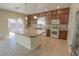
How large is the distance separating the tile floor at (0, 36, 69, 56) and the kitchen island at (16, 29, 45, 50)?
7cm

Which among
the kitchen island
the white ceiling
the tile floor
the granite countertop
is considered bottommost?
the tile floor

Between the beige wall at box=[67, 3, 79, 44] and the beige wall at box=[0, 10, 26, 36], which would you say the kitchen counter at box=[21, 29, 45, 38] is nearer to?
the beige wall at box=[0, 10, 26, 36]

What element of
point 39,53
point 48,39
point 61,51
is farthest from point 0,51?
point 61,51

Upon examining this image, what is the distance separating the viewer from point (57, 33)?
1505mm

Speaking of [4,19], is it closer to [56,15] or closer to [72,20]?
[56,15]

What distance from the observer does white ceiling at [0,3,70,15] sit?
1.29m

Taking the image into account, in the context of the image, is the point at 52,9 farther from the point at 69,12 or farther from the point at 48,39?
the point at 48,39

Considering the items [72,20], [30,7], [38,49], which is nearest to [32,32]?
[38,49]

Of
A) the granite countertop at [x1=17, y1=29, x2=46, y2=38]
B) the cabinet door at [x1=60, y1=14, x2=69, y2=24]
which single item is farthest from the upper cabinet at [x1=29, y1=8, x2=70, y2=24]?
the granite countertop at [x1=17, y1=29, x2=46, y2=38]

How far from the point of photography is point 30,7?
1334 millimetres

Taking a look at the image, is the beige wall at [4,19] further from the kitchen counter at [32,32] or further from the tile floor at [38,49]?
the kitchen counter at [32,32]

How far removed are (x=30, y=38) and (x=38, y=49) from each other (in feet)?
0.78

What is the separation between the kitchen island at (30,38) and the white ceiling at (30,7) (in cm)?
35

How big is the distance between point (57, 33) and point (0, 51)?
3.40ft
